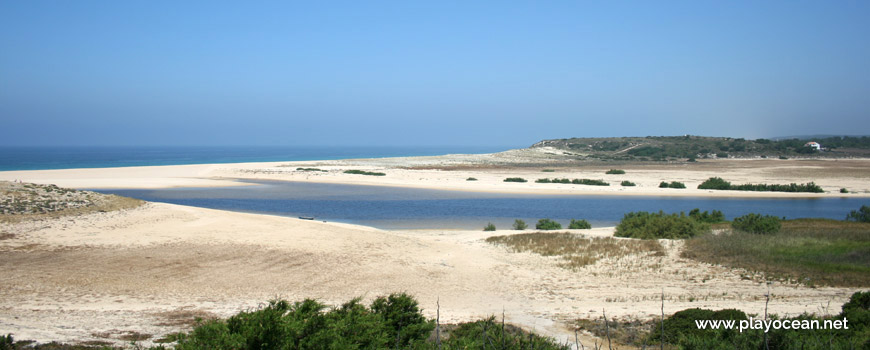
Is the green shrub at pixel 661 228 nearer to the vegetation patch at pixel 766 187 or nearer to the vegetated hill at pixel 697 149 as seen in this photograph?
the vegetation patch at pixel 766 187

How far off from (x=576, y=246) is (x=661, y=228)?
3402 mm

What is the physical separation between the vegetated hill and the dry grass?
2906 inches

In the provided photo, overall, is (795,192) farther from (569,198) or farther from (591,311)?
(591,311)

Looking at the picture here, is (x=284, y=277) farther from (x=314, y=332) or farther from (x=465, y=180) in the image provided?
(x=465, y=180)

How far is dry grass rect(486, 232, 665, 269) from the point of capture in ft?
45.3

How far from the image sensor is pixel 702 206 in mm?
30906

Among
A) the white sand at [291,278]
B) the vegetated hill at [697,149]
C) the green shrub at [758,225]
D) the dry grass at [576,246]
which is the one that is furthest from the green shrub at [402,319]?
the vegetated hill at [697,149]

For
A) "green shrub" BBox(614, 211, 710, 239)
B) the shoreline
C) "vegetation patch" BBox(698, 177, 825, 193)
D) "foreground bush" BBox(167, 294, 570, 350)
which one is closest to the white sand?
"green shrub" BBox(614, 211, 710, 239)

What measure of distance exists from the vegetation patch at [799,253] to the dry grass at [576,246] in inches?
48.6

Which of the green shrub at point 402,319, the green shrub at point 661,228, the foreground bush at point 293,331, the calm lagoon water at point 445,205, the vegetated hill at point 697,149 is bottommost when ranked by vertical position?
the calm lagoon water at point 445,205

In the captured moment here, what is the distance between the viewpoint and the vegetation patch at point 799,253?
Answer: 10.9 metres

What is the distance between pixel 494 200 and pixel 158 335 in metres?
26.5

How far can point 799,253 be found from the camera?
1276cm

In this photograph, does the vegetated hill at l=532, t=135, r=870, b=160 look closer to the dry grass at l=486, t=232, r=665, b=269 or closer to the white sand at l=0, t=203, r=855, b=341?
the dry grass at l=486, t=232, r=665, b=269
